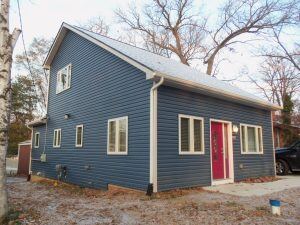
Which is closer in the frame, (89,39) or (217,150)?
(217,150)

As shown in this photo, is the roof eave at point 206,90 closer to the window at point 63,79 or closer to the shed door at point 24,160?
the window at point 63,79

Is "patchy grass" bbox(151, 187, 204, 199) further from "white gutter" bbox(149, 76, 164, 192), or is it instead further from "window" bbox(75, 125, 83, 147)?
"window" bbox(75, 125, 83, 147)

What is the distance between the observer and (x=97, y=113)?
34.3ft

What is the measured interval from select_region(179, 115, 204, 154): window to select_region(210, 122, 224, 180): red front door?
2.43ft

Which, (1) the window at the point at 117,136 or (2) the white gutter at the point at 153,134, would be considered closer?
(2) the white gutter at the point at 153,134

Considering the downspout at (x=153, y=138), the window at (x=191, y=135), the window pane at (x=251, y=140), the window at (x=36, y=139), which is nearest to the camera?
the downspout at (x=153, y=138)

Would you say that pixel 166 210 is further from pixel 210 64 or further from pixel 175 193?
pixel 210 64

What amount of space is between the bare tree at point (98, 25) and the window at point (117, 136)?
20540 mm

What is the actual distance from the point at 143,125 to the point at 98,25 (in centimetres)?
2257

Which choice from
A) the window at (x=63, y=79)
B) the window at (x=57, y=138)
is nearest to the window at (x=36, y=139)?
the window at (x=57, y=138)

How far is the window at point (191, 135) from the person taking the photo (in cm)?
854

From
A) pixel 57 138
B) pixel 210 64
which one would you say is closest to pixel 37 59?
pixel 210 64

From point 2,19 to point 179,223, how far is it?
18.3 feet

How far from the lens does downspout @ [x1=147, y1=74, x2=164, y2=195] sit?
747 cm
